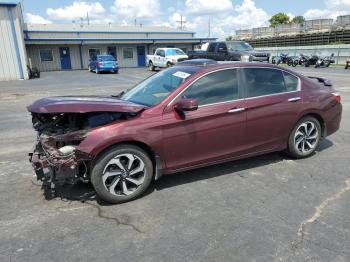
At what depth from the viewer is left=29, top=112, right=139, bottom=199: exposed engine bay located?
3.53 m

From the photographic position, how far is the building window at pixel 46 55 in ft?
112

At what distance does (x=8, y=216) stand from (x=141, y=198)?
1.47 meters

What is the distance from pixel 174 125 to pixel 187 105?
1.02ft

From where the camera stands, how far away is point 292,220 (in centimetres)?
334

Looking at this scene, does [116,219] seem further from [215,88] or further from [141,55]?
[141,55]

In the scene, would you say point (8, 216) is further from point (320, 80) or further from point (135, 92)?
point (320, 80)

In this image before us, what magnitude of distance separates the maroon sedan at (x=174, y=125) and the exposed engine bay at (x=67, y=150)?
0.01m

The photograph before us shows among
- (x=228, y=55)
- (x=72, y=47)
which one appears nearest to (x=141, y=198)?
(x=228, y=55)

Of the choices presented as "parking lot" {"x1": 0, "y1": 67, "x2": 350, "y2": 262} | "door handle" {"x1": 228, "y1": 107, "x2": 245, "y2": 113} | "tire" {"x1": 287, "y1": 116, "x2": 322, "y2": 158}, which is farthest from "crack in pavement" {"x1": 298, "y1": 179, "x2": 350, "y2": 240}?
"door handle" {"x1": 228, "y1": 107, "x2": 245, "y2": 113}

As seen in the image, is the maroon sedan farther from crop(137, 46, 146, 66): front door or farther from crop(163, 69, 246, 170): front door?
crop(137, 46, 146, 66): front door

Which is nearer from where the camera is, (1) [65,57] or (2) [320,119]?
(2) [320,119]

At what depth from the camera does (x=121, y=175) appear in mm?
3752

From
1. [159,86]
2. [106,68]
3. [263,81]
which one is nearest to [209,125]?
[159,86]

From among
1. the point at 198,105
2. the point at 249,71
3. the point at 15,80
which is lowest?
the point at 15,80
